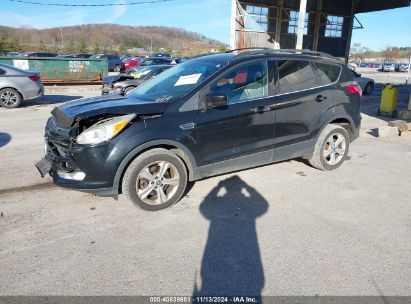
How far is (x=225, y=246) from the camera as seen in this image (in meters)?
3.16

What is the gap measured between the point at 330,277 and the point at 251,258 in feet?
2.18

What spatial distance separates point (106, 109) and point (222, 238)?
1.85m

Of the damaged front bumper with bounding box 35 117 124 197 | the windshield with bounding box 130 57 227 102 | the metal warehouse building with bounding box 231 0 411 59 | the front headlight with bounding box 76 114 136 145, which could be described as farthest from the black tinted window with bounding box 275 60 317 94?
the metal warehouse building with bounding box 231 0 411 59

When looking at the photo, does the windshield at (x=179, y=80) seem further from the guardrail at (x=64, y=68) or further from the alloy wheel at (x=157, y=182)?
the guardrail at (x=64, y=68)

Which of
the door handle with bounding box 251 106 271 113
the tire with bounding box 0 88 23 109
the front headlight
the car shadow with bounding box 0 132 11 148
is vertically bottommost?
the car shadow with bounding box 0 132 11 148

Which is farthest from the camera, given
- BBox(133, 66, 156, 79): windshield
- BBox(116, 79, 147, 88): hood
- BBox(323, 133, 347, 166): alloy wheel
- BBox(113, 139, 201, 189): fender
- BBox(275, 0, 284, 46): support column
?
BBox(275, 0, 284, 46): support column

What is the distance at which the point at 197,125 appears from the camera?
387 centimetres

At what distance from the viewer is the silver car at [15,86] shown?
10688 millimetres

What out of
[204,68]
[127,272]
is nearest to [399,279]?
[127,272]

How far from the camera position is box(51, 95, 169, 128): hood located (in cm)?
363

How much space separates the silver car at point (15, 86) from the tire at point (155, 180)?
9.17m

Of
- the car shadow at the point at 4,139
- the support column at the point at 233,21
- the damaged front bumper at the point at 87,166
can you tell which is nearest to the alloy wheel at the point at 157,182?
the damaged front bumper at the point at 87,166

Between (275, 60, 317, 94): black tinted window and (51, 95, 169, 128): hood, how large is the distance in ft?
5.57

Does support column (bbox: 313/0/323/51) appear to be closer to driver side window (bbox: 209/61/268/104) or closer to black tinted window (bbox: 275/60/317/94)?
black tinted window (bbox: 275/60/317/94)
